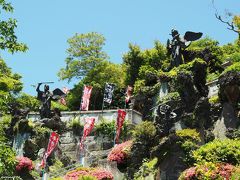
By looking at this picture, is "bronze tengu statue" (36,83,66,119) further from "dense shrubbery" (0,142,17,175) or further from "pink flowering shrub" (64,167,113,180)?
"dense shrubbery" (0,142,17,175)

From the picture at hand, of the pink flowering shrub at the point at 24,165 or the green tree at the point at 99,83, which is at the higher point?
the green tree at the point at 99,83

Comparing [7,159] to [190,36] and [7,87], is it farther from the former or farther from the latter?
[7,87]

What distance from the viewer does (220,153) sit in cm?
1579

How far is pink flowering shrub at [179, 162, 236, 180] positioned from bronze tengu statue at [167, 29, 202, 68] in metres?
11.4

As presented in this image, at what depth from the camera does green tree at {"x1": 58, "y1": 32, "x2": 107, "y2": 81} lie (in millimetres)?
45719

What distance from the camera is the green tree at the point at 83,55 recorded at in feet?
150

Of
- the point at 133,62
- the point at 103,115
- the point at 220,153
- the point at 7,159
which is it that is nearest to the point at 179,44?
the point at 103,115

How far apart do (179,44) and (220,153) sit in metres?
11.3

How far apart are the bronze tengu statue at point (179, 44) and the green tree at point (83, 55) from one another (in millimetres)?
19349

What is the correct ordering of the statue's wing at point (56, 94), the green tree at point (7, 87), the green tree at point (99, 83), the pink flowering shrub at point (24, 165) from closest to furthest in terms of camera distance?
the green tree at point (7, 87), the pink flowering shrub at point (24, 165), the statue's wing at point (56, 94), the green tree at point (99, 83)

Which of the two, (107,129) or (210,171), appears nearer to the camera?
(210,171)

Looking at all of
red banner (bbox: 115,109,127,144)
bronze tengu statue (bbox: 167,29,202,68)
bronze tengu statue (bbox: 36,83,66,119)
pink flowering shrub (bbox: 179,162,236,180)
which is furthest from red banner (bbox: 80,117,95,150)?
pink flowering shrub (bbox: 179,162,236,180)

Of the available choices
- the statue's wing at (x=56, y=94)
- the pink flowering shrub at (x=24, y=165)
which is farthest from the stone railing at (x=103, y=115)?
the pink flowering shrub at (x=24, y=165)

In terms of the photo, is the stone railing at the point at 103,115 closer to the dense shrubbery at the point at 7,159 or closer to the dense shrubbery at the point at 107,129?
the dense shrubbery at the point at 107,129
